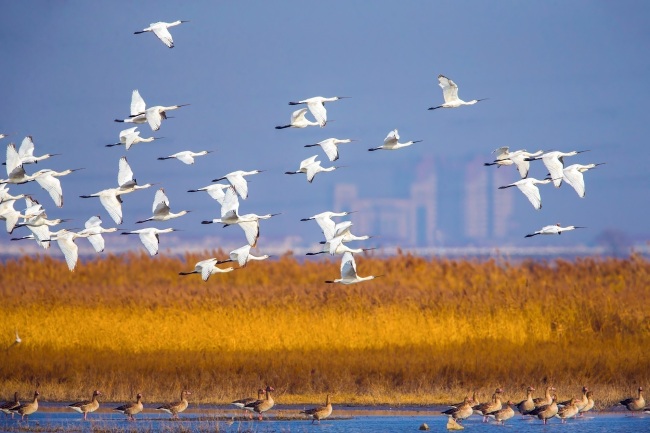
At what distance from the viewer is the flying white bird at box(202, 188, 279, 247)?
20359 millimetres

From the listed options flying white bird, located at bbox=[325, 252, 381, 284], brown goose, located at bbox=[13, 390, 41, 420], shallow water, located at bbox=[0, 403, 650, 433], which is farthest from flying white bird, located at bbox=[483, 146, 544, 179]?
brown goose, located at bbox=[13, 390, 41, 420]

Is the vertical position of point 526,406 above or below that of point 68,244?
below

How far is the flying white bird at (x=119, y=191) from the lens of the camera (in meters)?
21.4

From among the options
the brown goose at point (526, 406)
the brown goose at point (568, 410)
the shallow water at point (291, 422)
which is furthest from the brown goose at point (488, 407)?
the brown goose at point (568, 410)

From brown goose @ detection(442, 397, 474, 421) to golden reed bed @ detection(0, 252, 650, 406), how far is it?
2.24m

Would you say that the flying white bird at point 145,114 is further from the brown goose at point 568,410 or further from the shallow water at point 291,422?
the brown goose at point 568,410

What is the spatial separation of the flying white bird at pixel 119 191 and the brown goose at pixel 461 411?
6715 mm

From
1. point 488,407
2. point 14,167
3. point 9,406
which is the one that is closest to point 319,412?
point 488,407

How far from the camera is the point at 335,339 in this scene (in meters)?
22.6

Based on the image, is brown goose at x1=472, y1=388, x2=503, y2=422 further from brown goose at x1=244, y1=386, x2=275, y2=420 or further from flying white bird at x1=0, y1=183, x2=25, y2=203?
flying white bird at x1=0, y1=183, x2=25, y2=203

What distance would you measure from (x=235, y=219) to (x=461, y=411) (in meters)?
5.19

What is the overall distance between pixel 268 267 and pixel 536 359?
1408cm

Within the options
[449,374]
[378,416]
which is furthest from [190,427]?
[449,374]

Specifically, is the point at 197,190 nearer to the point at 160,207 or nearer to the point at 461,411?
the point at 160,207
